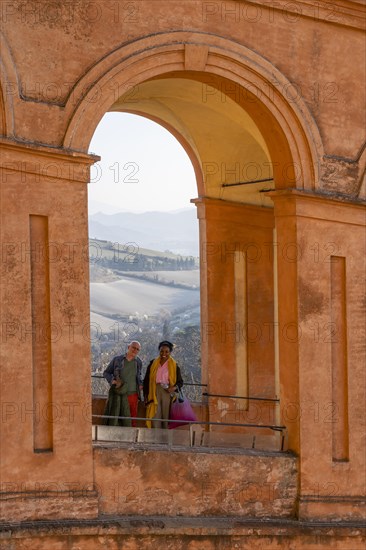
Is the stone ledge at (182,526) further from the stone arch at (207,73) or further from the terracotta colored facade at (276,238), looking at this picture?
the stone arch at (207,73)

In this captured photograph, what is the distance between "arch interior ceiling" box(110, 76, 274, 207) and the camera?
684 inches

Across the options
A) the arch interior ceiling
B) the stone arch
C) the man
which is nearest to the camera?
the stone arch

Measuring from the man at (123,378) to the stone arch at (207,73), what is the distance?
3004 mm

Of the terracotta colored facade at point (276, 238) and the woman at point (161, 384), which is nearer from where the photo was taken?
the terracotta colored facade at point (276, 238)

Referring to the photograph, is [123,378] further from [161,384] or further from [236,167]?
[236,167]

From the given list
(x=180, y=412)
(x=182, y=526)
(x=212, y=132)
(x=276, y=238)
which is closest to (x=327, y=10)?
(x=276, y=238)

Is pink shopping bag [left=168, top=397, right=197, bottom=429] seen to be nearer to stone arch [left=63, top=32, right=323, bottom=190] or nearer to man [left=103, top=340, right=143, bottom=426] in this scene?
man [left=103, top=340, right=143, bottom=426]

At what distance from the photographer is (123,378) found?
1605 centimetres

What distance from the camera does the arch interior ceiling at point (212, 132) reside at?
57.0 ft

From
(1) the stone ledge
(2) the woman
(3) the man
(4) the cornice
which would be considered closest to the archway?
(4) the cornice

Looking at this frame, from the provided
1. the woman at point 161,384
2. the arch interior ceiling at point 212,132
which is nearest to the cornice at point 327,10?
A: the arch interior ceiling at point 212,132

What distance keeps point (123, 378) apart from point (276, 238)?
2.72 metres

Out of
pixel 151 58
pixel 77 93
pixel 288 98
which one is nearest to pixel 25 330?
pixel 77 93

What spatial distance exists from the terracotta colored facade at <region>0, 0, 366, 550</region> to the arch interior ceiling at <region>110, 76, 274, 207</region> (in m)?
0.06
